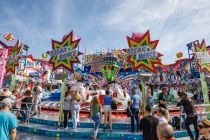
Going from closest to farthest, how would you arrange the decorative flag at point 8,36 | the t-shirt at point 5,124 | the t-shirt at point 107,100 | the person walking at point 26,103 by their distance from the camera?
the t-shirt at point 5,124, the t-shirt at point 107,100, the person walking at point 26,103, the decorative flag at point 8,36

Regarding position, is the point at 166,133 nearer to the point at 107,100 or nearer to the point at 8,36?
the point at 107,100

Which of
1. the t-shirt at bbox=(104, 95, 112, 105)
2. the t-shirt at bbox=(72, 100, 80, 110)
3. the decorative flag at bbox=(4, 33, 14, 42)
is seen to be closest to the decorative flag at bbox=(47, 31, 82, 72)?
the t-shirt at bbox=(72, 100, 80, 110)

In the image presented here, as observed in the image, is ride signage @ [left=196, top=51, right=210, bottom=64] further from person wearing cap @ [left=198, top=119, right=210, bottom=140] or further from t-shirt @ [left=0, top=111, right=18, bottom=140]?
t-shirt @ [left=0, top=111, right=18, bottom=140]

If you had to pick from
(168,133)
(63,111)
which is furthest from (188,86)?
(168,133)

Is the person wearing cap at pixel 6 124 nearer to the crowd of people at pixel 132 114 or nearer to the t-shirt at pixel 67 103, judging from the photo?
the crowd of people at pixel 132 114

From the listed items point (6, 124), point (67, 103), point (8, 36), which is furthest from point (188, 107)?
point (8, 36)

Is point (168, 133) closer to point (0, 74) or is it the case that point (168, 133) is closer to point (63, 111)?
point (63, 111)

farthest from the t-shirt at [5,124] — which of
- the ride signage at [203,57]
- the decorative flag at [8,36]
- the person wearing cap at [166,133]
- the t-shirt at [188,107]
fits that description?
the decorative flag at [8,36]

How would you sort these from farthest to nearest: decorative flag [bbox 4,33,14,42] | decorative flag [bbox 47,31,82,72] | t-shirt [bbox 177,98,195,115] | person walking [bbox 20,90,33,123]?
decorative flag [bbox 4,33,14,42]
decorative flag [bbox 47,31,82,72]
person walking [bbox 20,90,33,123]
t-shirt [bbox 177,98,195,115]

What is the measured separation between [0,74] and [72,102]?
44.3 feet

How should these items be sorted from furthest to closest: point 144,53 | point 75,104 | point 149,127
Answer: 1. point 144,53
2. point 75,104
3. point 149,127

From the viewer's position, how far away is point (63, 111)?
9.48 meters

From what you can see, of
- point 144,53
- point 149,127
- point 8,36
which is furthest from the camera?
point 8,36

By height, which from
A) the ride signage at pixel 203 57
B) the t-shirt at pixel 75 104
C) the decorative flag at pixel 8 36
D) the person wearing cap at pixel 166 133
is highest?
the decorative flag at pixel 8 36
